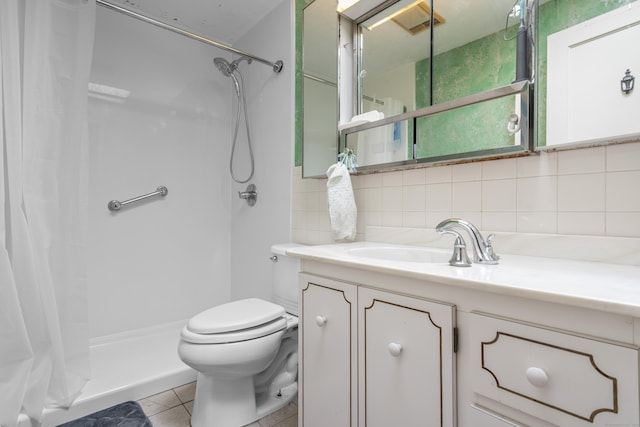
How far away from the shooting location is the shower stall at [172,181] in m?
1.90

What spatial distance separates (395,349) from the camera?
0.76m

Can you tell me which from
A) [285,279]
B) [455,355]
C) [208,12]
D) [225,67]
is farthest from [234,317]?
[208,12]

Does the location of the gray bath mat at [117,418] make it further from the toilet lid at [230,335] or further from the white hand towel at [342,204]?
the white hand towel at [342,204]

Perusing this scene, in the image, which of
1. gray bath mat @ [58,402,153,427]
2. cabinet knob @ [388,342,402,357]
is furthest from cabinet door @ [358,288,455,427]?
gray bath mat @ [58,402,153,427]

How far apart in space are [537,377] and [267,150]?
1777 mm

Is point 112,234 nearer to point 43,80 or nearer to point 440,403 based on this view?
point 43,80

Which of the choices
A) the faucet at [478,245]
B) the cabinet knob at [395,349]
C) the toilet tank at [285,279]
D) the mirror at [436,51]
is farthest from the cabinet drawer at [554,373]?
the toilet tank at [285,279]

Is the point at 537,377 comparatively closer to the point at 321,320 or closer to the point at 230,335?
the point at 321,320

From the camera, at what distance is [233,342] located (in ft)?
3.87

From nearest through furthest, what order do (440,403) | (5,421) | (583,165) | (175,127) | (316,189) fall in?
(440,403) < (583,165) < (5,421) < (316,189) < (175,127)

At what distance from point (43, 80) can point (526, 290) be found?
1773 millimetres

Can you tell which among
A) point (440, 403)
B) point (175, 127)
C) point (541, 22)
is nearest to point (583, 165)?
point (541, 22)

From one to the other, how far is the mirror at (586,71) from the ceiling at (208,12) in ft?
5.20

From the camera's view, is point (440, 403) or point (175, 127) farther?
point (175, 127)
